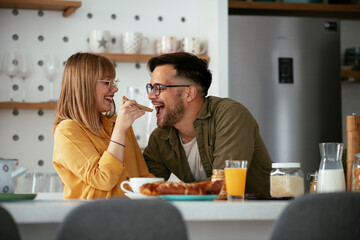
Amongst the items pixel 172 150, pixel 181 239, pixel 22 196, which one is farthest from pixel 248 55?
pixel 181 239

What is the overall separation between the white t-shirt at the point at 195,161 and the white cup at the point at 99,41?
1.24 m

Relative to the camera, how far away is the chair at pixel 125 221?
38.1 inches

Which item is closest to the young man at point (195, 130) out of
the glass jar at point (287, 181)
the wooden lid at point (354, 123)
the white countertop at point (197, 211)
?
the glass jar at point (287, 181)

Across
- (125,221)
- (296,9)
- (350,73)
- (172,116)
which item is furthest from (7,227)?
(350,73)

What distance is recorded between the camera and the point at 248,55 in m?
3.42

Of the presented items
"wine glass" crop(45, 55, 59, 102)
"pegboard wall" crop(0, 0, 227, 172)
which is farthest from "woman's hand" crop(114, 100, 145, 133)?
"wine glass" crop(45, 55, 59, 102)

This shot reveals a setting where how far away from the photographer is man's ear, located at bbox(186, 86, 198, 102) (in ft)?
8.21

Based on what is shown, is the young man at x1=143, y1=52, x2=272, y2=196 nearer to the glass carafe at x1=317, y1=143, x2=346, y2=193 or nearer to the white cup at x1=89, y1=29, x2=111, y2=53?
the glass carafe at x1=317, y1=143, x2=346, y2=193

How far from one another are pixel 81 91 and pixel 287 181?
3.22ft

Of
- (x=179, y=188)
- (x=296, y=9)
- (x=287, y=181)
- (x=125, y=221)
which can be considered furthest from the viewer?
(x=296, y=9)

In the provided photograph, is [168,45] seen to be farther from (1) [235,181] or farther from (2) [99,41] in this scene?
(1) [235,181]

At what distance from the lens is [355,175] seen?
1.59 meters

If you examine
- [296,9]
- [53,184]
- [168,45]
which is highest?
[296,9]

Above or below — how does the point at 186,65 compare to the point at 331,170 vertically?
above
